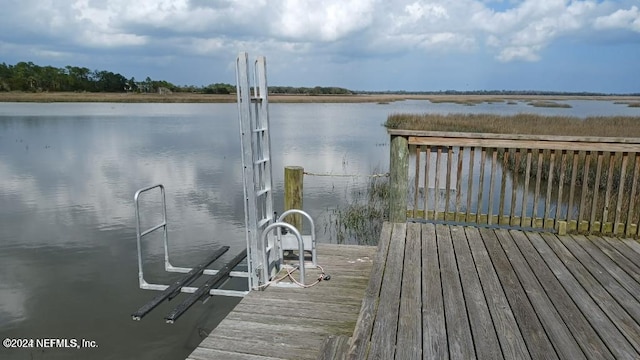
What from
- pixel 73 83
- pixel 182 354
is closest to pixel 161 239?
pixel 182 354

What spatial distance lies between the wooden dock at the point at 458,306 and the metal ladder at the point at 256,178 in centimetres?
26

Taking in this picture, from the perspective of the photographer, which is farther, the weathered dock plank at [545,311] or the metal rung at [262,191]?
the metal rung at [262,191]

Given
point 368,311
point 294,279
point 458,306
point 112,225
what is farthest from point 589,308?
point 112,225

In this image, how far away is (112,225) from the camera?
8.08 meters

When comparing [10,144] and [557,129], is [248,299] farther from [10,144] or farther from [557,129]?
[10,144]

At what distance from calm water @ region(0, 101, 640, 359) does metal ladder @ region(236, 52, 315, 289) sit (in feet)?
5.03

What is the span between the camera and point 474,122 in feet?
69.1

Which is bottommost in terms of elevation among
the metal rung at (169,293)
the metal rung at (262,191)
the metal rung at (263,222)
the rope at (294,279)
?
the metal rung at (169,293)

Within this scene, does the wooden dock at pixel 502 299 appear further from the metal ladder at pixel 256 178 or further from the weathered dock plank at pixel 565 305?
the metal ladder at pixel 256 178

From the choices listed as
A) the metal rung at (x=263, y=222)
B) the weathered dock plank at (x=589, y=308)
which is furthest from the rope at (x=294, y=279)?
the weathered dock plank at (x=589, y=308)

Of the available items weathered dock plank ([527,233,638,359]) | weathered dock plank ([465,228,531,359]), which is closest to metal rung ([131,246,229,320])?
weathered dock plank ([465,228,531,359])

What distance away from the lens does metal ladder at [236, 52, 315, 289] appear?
330cm

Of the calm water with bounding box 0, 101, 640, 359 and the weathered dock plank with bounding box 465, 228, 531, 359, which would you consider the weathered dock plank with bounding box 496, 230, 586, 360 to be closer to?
the weathered dock plank with bounding box 465, 228, 531, 359

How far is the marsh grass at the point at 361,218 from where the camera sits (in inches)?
300
